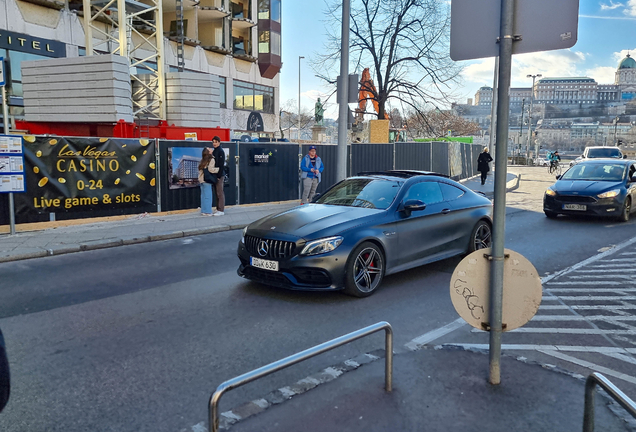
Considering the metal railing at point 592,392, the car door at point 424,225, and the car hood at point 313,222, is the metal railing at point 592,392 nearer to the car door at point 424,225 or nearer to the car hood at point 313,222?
the car hood at point 313,222

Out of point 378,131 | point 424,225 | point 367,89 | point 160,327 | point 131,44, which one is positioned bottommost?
point 160,327

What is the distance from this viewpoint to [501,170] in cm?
367

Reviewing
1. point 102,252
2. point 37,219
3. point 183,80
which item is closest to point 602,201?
point 102,252

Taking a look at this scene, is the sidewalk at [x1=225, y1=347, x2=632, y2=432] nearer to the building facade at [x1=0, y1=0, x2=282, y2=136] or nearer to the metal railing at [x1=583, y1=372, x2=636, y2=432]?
the metal railing at [x1=583, y1=372, x2=636, y2=432]

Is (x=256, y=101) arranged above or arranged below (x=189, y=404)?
above

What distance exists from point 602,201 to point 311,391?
1153 centimetres

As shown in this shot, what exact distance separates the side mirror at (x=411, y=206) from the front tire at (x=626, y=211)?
845 centimetres

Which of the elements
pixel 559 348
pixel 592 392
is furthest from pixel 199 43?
pixel 592 392

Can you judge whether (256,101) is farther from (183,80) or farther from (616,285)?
(616,285)

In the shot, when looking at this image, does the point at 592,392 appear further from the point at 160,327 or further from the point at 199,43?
the point at 199,43

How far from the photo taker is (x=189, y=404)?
12.7 feet

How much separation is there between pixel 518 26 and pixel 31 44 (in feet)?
82.0

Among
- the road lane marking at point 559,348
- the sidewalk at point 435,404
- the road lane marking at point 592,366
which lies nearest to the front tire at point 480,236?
the road lane marking at point 559,348

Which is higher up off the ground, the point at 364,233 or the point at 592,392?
the point at 364,233
